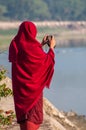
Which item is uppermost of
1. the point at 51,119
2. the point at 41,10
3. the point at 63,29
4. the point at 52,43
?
the point at 41,10

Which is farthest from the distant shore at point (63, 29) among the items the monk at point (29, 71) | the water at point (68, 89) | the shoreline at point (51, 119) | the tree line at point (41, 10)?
the monk at point (29, 71)

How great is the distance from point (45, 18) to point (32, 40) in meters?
90.0

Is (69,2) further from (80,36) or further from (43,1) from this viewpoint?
(80,36)

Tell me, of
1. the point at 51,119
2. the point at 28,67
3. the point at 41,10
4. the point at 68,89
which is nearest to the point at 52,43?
the point at 28,67

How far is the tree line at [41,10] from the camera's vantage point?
92062 millimetres

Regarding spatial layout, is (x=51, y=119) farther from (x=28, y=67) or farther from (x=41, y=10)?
(x=41, y=10)

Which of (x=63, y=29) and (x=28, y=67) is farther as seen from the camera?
(x=63, y=29)

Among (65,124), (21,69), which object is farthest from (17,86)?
(65,124)

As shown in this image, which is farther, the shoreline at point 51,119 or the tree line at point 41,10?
the tree line at point 41,10

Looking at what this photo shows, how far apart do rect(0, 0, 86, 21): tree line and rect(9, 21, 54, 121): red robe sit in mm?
82101

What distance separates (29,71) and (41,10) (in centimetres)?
9318

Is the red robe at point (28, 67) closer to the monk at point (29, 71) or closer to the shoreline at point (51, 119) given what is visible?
the monk at point (29, 71)

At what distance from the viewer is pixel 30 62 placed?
16.0 ft

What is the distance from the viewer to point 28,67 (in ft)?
16.0
